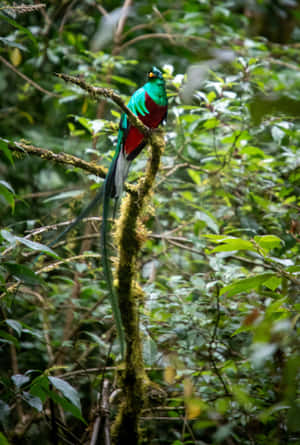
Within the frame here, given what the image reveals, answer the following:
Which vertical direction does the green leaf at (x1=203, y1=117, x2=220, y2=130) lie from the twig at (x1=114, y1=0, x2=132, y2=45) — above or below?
below

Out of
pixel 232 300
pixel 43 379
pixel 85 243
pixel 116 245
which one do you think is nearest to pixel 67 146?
pixel 85 243

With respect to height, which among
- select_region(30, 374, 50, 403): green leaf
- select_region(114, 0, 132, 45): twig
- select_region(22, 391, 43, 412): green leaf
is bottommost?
select_region(22, 391, 43, 412): green leaf

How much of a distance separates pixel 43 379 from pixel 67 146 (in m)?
1.64

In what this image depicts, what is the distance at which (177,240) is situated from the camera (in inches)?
73.4

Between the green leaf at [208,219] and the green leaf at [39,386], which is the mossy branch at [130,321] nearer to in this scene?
the green leaf at [39,386]

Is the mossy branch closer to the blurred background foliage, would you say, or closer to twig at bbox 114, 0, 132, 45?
the blurred background foliage

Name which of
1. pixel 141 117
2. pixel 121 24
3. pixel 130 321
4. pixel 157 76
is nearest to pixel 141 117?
pixel 141 117

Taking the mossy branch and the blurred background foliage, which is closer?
the blurred background foliage

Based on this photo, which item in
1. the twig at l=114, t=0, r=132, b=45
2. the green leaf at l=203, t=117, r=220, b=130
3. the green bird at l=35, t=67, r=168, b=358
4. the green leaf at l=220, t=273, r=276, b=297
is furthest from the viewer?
the twig at l=114, t=0, r=132, b=45

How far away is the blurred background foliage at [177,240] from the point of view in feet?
3.18

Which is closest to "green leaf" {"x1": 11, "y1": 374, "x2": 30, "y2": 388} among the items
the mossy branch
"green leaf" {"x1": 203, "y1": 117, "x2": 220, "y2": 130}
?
the mossy branch

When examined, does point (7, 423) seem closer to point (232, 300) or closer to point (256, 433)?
point (256, 433)

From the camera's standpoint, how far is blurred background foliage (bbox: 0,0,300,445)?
969mm

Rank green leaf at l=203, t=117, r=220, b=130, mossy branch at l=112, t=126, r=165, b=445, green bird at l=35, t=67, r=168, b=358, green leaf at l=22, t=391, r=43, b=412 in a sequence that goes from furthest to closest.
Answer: green leaf at l=203, t=117, r=220, b=130, green bird at l=35, t=67, r=168, b=358, mossy branch at l=112, t=126, r=165, b=445, green leaf at l=22, t=391, r=43, b=412
